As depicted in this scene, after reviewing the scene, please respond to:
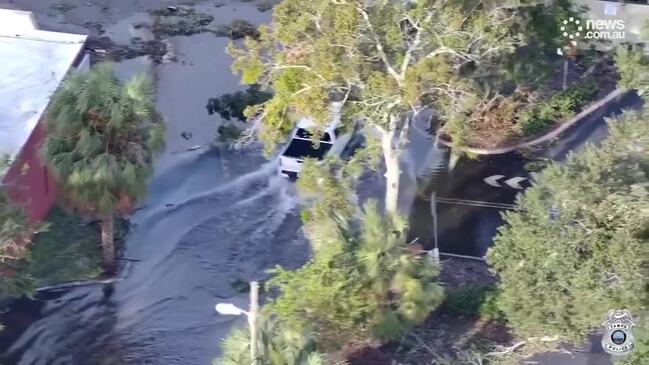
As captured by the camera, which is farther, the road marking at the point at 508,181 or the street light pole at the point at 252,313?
the road marking at the point at 508,181

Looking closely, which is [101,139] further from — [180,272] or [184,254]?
[184,254]

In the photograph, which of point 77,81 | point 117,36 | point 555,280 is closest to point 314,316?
point 555,280

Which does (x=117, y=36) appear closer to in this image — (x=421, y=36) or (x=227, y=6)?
(x=227, y=6)

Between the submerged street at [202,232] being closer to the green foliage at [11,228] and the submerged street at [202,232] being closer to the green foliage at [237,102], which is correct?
the green foliage at [237,102]

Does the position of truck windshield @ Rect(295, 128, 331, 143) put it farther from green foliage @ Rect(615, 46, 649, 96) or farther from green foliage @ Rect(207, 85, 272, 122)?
green foliage @ Rect(615, 46, 649, 96)

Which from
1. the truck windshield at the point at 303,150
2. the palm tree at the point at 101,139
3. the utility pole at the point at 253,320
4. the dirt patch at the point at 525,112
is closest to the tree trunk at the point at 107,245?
the palm tree at the point at 101,139

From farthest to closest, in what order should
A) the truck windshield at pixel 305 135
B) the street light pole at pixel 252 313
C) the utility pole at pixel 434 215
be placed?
1. the truck windshield at pixel 305 135
2. the utility pole at pixel 434 215
3. the street light pole at pixel 252 313

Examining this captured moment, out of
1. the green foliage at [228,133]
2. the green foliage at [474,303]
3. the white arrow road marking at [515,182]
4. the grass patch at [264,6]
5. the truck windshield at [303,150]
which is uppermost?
the grass patch at [264,6]
